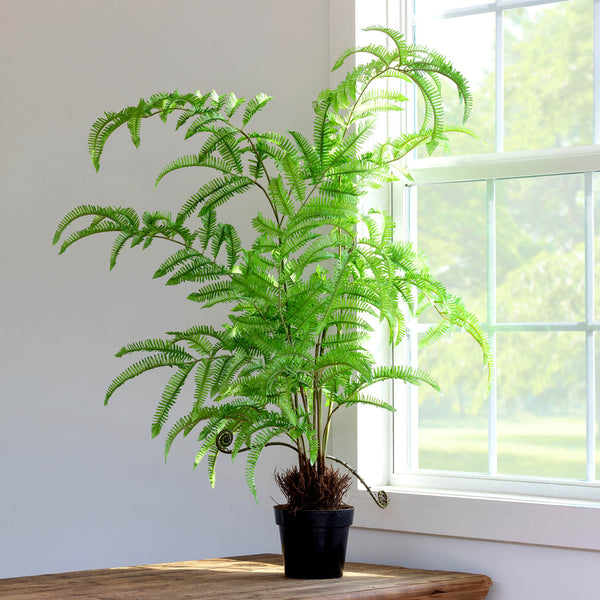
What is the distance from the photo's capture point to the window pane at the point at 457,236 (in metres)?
2.32

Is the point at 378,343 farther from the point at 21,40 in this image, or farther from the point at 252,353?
the point at 21,40

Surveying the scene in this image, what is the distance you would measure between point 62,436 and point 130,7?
1.45m

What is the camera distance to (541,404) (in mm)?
2203

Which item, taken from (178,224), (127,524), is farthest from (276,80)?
(127,524)

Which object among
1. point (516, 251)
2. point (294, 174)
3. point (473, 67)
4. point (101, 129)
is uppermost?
point (473, 67)

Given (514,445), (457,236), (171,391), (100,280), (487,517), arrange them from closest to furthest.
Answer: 1. (171,391)
2. (487,517)
3. (514,445)
4. (457,236)
5. (100,280)

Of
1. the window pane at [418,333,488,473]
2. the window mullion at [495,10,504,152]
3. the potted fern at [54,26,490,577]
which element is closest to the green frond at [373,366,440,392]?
the potted fern at [54,26,490,577]

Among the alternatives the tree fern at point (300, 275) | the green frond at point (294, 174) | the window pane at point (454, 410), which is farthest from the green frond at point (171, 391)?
the window pane at point (454, 410)

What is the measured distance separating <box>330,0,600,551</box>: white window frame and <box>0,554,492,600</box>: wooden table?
0.44 ft

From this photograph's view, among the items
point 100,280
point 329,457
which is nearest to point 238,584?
point 329,457

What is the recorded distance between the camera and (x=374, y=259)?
1.88 metres

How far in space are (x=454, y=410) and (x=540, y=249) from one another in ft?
1.66

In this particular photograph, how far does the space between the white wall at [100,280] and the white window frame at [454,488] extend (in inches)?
9.1

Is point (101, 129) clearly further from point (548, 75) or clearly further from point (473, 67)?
point (548, 75)
